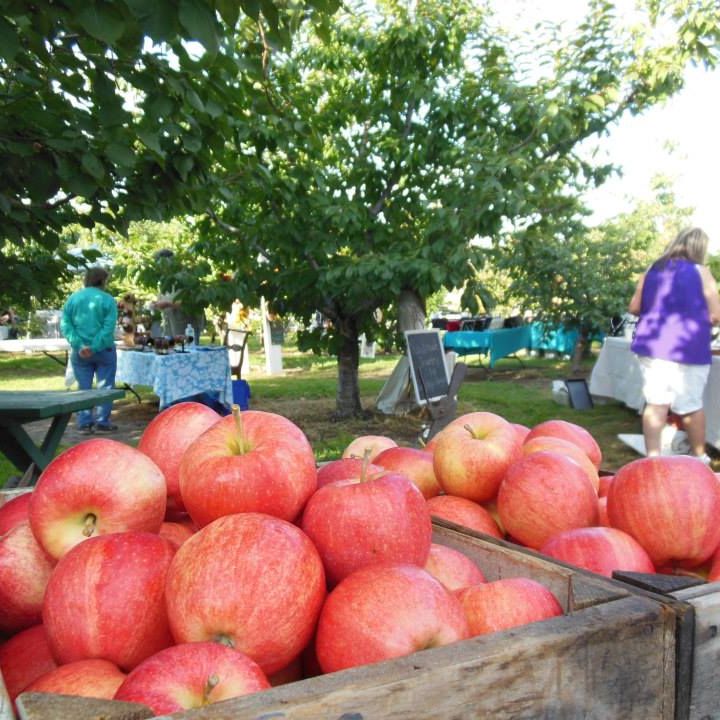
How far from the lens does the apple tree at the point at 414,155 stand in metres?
7.01

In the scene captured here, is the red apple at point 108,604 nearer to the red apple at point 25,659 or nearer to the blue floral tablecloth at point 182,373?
the red apple at point 25,659

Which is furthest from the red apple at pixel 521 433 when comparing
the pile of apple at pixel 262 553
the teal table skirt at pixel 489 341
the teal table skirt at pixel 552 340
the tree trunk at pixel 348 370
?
the teal table skirt at pixel 552 340

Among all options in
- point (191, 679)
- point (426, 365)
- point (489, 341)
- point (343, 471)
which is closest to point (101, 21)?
point (343, 471)

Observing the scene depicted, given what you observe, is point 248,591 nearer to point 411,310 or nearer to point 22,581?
point 22,581

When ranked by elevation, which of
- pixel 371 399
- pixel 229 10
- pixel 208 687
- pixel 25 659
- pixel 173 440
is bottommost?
pixel 371 399

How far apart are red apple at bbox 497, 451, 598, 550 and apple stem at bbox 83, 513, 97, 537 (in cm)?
90

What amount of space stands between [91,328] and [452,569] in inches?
300

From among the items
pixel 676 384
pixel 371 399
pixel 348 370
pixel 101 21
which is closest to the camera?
pixel 101 21

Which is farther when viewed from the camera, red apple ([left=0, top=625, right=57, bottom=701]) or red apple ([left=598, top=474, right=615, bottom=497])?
red apple ([left=598, top=474, right=615, bottom=497])

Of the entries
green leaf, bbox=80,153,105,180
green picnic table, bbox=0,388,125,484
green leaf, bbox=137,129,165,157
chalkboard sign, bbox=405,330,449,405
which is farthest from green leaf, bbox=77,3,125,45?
chalkboard sign, bbox=405,330,449,405

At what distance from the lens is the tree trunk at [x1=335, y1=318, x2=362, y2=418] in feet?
29.3

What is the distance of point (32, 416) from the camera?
429 cm

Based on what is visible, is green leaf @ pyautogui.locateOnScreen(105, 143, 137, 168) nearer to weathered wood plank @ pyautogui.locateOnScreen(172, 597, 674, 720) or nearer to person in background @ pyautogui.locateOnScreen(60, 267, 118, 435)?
weathered wood plank @ pyautogui.locateOnScreen(172, 597, 674, 720)

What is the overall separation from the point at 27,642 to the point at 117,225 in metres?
2.98
